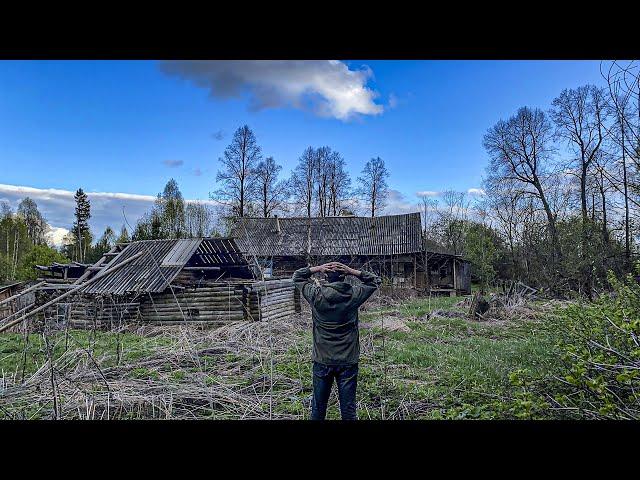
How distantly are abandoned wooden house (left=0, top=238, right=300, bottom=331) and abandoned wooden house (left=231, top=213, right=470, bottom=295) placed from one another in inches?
19.0

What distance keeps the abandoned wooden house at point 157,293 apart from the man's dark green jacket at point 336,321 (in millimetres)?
3057

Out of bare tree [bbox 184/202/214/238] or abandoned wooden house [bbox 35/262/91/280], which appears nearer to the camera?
bare tree [bbox 184/202/214/238]

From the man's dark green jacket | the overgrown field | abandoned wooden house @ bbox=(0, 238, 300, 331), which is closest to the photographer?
the man's dark green jacket

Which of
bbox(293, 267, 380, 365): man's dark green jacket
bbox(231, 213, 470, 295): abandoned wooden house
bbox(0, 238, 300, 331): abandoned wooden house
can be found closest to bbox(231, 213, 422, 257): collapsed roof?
bbox(231, 213, 470, 295): abandoned wooden house

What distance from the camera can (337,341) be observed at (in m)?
2.58

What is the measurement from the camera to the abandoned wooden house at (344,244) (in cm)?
605

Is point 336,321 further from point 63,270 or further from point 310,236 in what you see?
point 63,270

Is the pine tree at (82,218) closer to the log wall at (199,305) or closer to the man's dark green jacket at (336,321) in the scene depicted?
the log wall at (199,305)

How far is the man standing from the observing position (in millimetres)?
2572

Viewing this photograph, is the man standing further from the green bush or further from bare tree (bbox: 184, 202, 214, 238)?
bare tree (bbox: 184, 202, 214, 238)

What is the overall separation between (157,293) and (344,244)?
10.2ft
